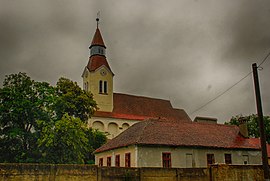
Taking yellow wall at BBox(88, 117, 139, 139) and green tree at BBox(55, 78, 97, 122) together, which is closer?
green tree at BBox(55, 78, 97, 122)

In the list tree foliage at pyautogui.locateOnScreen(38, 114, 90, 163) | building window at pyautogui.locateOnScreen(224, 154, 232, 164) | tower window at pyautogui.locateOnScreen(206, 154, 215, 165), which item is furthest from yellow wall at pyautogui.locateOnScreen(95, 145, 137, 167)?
building window at pyautogui.locateOnScreen(224, 154, 232, 164)

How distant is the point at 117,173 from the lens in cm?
2292

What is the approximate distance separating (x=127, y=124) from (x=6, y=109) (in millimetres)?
30620

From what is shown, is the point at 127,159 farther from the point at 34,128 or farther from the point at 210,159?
the point at 34,128

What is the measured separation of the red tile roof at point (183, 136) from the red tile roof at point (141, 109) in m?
29.5

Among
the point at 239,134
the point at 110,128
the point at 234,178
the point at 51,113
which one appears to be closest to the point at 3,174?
the point at 234,178

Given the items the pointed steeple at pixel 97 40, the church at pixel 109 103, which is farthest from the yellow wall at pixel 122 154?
the pointed steeple at pixel 97 40

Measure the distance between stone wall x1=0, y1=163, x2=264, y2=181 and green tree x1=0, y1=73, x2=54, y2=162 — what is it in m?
17.4

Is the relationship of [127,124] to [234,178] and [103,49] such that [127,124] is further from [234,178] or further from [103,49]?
[234,178]

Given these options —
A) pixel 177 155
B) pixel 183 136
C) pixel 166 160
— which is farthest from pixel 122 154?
pixel 183 136

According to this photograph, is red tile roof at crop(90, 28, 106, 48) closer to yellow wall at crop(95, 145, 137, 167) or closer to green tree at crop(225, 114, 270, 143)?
green tree at crop(225, 114, 270, 143)

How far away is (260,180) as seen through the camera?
84.5ft

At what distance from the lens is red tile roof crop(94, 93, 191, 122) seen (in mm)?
66500

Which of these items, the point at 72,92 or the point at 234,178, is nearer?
the point at 234,178
